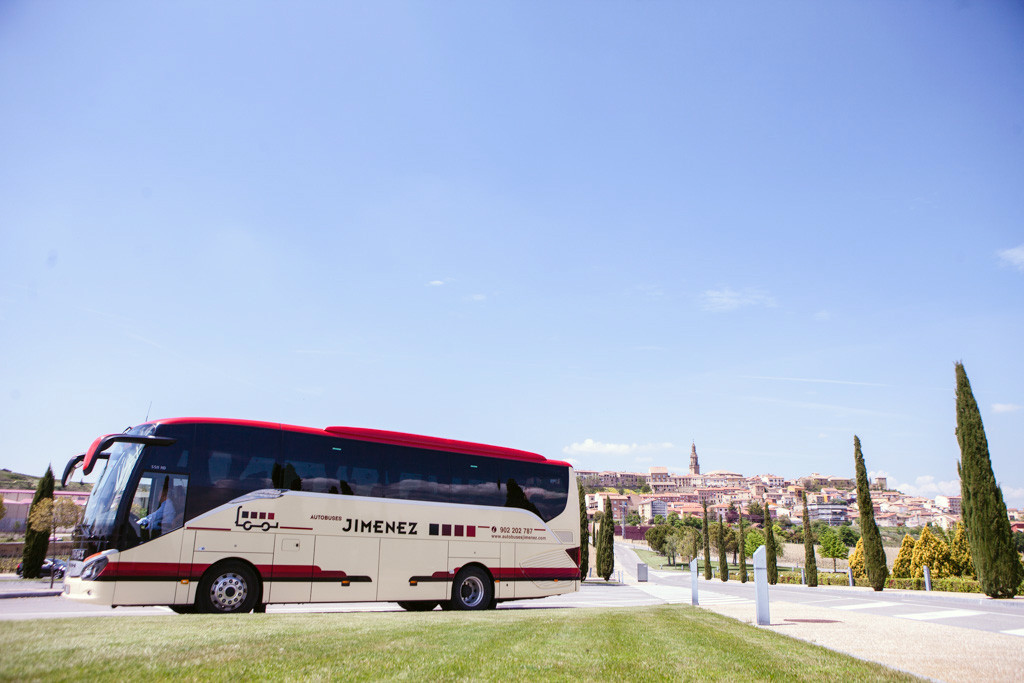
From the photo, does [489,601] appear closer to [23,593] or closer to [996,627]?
[996,627]

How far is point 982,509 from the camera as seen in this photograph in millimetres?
24312

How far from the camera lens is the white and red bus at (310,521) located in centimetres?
1102

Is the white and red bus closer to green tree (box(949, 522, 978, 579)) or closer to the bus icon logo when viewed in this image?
the bus icon logo

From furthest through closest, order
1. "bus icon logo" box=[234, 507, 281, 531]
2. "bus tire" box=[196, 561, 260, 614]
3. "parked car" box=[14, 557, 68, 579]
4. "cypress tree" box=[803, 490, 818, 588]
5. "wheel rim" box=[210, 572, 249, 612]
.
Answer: "cypress tree" box=[803, 490, 818, 588], "parked car" box=[14, 557, 68, 579], "bus icon logo" box=[234, 507, 281, 531], "wheel rim" box=[210, 572, 249, 612], "bus tire" box=[196, 561, 260, 614]

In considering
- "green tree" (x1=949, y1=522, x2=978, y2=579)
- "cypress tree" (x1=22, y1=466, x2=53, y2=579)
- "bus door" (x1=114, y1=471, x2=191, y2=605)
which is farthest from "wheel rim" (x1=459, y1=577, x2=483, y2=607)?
"green tree" (x1=949, y1=522, x2=978, y2=579)

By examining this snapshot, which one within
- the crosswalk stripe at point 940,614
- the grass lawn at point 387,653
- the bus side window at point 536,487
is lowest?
the crosswalk stripe at point 940,614

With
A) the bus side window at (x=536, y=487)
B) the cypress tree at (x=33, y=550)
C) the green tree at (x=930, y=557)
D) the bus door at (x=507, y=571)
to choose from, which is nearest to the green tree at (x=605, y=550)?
the green tree at (x=930, y=557)

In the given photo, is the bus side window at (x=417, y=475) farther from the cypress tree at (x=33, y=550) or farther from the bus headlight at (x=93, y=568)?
the cypress tree at (x=33, y=550)

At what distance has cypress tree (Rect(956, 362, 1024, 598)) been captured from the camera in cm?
2308

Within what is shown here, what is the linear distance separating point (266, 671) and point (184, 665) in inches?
27.1

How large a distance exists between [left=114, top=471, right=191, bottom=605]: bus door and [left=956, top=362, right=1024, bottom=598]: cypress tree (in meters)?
26.7

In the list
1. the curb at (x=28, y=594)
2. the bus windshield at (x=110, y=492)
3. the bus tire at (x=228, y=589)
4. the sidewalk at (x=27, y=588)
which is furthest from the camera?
the sidewalk at (x=27, y=588)

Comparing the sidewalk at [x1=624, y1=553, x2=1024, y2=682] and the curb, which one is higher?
the sidewalk at [x1=624, y1=553, x2=1024, y2=682]

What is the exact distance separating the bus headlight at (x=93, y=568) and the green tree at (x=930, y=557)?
38.2m
